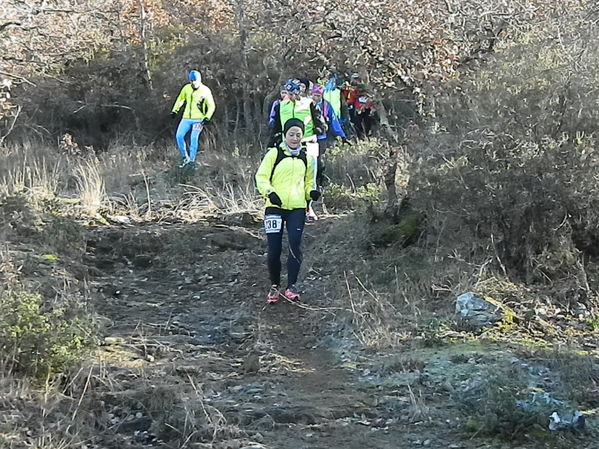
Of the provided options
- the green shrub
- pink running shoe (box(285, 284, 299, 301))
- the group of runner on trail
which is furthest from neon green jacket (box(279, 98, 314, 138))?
the green shrub

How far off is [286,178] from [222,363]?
1.92m

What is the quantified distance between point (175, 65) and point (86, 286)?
10615 mm

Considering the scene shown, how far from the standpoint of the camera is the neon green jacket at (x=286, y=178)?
7137 millimetres

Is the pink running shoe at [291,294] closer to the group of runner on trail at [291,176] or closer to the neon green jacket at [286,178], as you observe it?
the group of runner on trail at [291,176]

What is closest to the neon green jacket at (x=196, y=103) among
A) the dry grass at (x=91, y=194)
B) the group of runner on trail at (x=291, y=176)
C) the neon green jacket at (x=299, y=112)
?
the dry grass at (x=91, y=194)

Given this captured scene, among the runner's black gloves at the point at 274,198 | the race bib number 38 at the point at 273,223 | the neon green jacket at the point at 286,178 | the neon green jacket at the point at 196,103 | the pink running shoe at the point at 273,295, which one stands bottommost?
the pink running shoe at the point at 273,295

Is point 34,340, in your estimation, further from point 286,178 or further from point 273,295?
point 286,178

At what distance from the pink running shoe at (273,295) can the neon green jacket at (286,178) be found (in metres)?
0.70

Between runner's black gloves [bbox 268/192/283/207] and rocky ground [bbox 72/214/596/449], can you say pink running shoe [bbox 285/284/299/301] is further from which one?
runner's black gloves [bbox 268/192/283/207]

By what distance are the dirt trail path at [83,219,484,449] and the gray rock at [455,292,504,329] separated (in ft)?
3.17

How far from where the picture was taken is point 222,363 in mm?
5805

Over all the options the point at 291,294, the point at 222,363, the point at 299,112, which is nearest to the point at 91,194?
the point at 299,112

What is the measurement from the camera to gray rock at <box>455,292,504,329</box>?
609cm

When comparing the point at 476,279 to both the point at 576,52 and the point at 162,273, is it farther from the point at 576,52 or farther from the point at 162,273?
the point at 162,273
